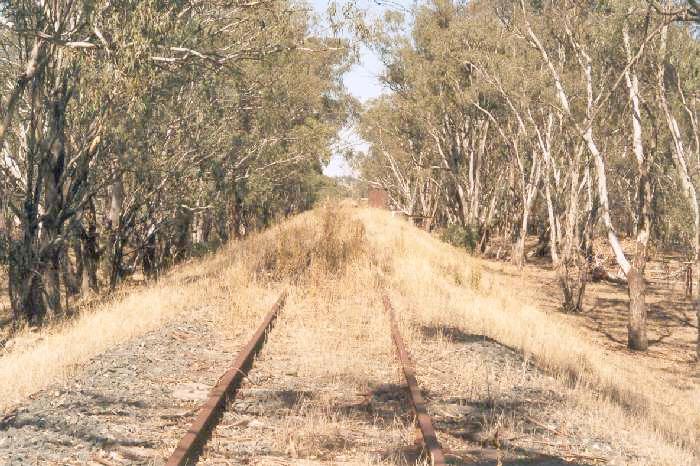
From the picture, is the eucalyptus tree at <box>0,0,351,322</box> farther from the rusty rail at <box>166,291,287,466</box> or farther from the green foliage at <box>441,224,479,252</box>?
the green foliage at <box>441,224,479,252</box>

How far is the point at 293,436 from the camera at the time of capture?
5625 mm

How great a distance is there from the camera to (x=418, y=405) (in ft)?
20.0

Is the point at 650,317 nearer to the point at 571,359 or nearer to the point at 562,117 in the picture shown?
the point at 562,117

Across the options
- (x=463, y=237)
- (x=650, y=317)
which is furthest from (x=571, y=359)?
(x=463, y=237)

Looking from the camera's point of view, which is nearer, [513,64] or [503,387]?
[503,387]

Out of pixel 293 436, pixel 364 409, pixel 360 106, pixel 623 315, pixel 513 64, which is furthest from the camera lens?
pixel 360 106

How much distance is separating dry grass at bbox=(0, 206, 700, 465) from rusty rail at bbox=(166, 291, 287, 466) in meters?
0.25

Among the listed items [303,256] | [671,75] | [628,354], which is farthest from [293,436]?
[671,75]

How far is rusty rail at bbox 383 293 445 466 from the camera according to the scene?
494cm

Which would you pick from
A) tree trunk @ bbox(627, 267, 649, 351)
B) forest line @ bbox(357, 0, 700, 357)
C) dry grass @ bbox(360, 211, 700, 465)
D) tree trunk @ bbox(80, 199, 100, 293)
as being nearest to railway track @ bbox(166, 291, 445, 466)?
dry grass @ bbox(360, 211, 700, 465)

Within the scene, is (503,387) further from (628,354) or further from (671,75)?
(671,75)

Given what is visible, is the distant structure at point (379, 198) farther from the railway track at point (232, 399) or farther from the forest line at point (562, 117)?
the railway track at point (232, 399)

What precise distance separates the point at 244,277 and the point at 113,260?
25.0 feet

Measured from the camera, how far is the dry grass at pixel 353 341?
6145 millimetres
